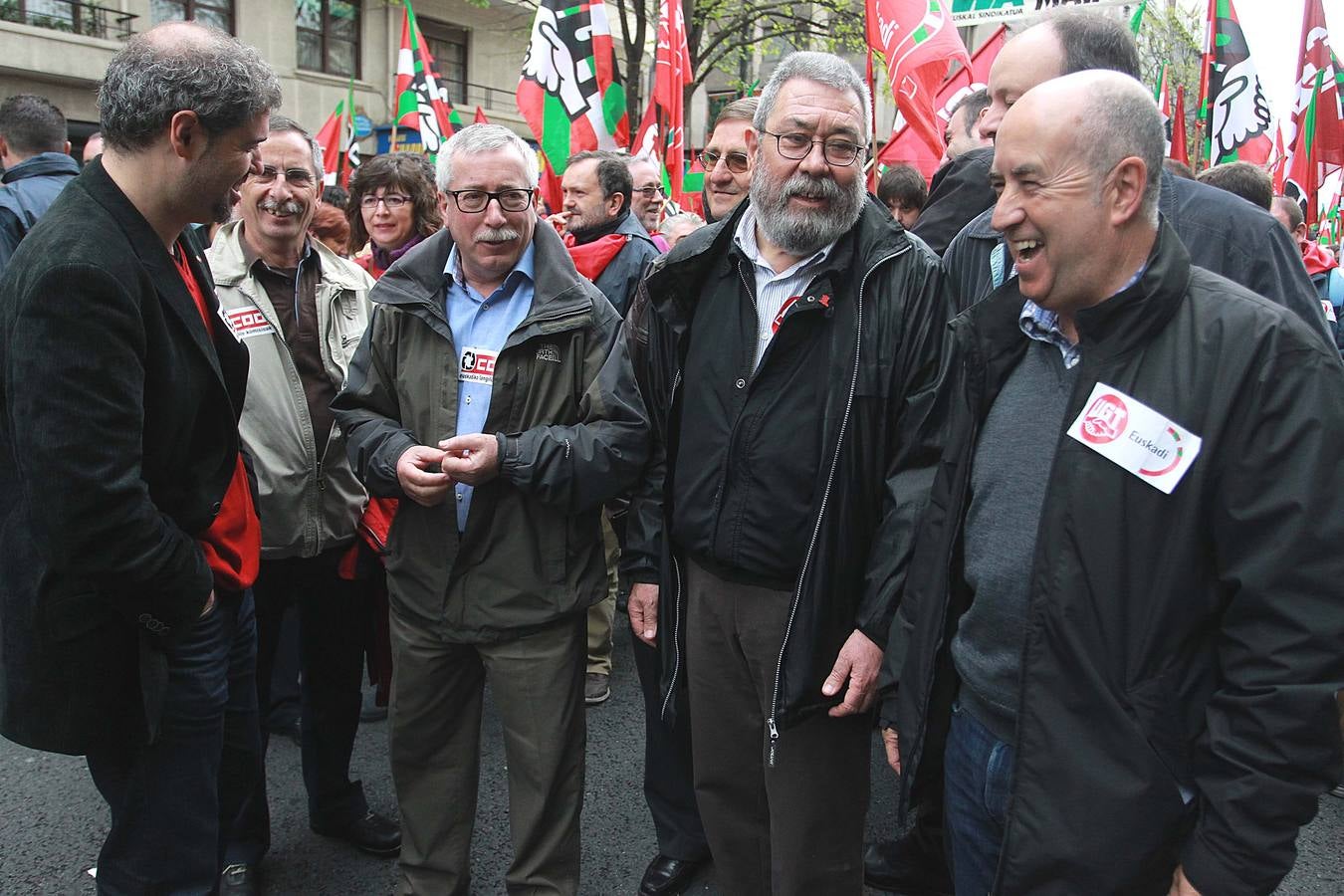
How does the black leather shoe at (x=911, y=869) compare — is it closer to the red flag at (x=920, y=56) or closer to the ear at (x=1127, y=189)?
the ear at (x=1127, y=189)

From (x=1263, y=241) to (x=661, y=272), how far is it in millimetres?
1410

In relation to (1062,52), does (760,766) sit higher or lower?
lower

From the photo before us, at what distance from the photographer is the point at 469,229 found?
2.75 m

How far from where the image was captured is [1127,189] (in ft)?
5.48

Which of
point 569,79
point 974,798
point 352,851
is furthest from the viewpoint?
point 569,79

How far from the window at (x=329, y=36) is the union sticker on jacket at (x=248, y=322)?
1890 cm

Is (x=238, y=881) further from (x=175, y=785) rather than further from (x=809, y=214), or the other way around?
(x=809, y=214)

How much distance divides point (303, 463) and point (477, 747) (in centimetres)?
103

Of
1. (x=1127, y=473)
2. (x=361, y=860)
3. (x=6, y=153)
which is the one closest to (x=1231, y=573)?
(x=1127, y=473)

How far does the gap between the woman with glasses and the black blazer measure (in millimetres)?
2503

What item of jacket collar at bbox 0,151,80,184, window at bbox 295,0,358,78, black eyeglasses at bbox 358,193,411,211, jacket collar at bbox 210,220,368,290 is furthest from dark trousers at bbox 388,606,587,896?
window at bbox 295,0,358,78

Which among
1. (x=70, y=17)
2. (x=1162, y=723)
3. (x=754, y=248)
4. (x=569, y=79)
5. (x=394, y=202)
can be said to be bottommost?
(x=1162, y=723)

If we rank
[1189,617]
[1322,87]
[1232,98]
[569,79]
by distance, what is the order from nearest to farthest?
[1189,617], [569,79], [1232,98], [1322,87]

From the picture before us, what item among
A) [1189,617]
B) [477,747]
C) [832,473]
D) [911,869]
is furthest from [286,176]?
[911,869]
